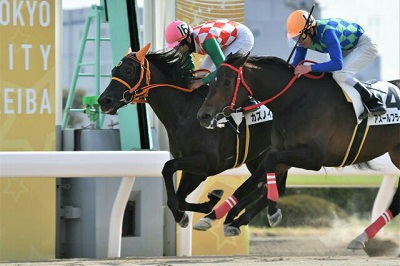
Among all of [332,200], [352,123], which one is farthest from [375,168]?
[332,200]

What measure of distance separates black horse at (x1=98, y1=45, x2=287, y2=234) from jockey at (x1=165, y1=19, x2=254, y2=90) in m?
0.14

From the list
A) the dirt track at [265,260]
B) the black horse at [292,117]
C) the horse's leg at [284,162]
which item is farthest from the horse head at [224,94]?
the dirt track at [265,260]

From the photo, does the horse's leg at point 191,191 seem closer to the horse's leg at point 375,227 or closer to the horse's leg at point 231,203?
the horse's leg at point 231,203

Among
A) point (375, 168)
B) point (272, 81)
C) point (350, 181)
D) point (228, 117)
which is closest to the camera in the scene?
point (272, 81)

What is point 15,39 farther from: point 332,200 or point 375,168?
point 332,200

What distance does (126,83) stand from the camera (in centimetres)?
872

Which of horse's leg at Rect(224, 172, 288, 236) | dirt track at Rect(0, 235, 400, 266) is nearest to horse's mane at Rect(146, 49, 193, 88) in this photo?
horse's leg at Rect(224, 172, 288, 236)

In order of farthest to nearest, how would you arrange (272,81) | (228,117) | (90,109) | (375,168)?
(90,109)
(375,168)
(228,117)
(272,81)

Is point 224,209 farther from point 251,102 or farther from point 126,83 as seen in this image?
point 126,83

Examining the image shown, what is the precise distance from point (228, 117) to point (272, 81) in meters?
0.67

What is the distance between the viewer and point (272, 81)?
26.8 ft

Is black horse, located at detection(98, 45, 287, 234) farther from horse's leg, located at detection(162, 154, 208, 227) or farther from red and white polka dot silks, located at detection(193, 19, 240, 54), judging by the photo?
red and white polka dot silks, located at detection(193, 19, 240, 54)

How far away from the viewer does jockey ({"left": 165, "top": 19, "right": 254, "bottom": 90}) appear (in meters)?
8.55

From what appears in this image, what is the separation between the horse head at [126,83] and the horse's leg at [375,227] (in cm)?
196
